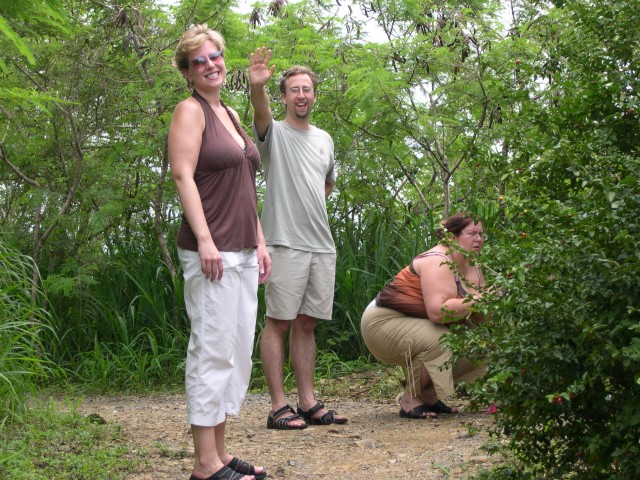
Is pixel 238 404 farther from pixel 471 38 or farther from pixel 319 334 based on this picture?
pixel 471 38

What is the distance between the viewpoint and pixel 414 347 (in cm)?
575

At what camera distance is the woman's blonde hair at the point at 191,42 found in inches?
162

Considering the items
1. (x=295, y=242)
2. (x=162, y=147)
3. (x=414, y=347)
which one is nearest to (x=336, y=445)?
(x=414, y=347)

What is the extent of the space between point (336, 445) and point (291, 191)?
154 centimetres

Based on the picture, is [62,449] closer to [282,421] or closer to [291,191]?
[282,421]

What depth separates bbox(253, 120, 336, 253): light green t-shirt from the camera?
5688 mm

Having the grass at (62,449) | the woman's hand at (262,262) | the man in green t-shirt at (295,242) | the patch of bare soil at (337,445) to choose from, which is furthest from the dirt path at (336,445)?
the woman's hand at (262,262)

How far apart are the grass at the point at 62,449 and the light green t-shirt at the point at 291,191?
151 cm

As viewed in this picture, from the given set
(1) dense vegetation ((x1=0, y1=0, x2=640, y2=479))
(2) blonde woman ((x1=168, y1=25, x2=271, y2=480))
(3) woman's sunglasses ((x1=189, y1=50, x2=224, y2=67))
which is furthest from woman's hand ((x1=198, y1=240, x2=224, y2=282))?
(1) dense vegetation ((x1=0, y1=0, x2=640, y2=479))

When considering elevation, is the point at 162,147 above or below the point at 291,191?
above

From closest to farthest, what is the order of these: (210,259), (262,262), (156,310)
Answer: (210,259)
(262,262)
(156,310)

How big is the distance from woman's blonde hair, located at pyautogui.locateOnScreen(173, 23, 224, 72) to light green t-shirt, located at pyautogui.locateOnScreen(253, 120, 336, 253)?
145 cm

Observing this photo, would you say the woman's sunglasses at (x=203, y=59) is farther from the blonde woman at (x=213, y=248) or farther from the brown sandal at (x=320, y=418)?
the brown sandal at (x=320, y=418)

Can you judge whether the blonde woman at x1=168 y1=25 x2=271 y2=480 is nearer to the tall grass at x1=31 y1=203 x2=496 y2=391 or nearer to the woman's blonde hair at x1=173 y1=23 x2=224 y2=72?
the woman's blonde hair at x1=173 y1=23 x2=224 y2=72
